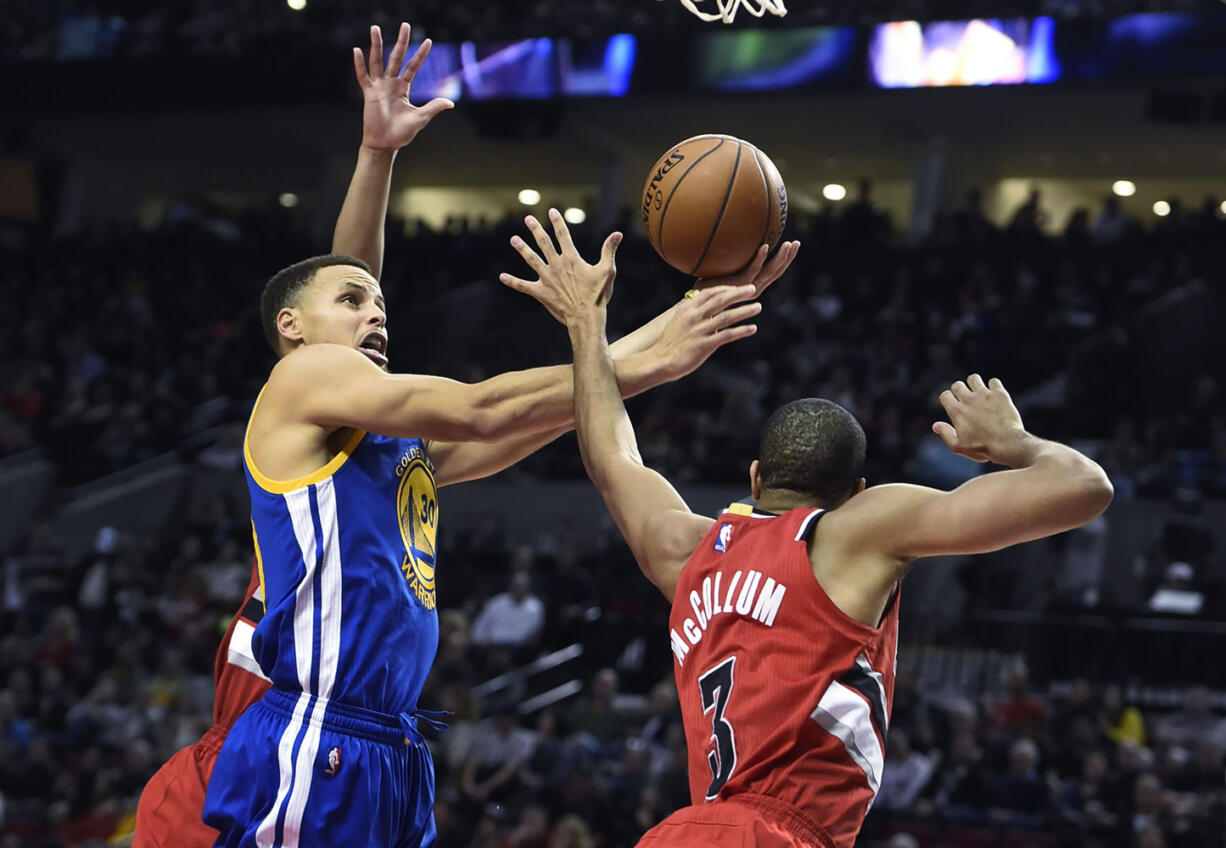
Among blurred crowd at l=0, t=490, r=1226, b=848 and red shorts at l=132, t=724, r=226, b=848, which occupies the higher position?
red shorts at l=132, t=724, r=226, b=848

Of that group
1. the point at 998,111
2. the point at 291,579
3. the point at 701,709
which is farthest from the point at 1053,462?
the point at 998,111

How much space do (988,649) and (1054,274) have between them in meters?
6.07

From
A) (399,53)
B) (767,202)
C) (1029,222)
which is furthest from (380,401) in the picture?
(1029,222)

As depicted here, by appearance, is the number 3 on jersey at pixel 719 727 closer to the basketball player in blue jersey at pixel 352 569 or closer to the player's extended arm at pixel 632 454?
the player's extended arm at pixel 632 454

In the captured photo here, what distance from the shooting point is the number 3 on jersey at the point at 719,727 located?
3070 mm

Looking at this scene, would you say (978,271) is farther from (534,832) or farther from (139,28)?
(139,28)

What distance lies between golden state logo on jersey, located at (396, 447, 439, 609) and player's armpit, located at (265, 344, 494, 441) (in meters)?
0.25

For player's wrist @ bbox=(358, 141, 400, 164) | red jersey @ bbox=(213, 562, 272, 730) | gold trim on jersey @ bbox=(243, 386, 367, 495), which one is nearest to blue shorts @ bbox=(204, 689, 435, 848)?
red jersey @ bbox=(213, 562, 272, 730)

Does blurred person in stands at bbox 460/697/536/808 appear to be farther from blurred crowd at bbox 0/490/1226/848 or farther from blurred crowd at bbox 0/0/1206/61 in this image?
blurred crowd at bbox 0/0/1206/61

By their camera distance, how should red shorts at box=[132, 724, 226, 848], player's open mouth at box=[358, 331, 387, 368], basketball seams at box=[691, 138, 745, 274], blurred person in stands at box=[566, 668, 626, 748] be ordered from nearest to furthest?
red shorts at box=[132, 724, 226, 848] → player's open mouth at box=[358, 331, 387, 368] → basketball seams at box=[691, 138, 745, 274] → blurred person in stands at box=[566, 668, 626, 748]

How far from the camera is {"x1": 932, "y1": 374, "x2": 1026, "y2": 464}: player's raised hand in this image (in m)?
3.15

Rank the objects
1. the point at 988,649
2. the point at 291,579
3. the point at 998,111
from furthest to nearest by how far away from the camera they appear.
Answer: the point at 998,111
the point at 988,649
the point at 291,579

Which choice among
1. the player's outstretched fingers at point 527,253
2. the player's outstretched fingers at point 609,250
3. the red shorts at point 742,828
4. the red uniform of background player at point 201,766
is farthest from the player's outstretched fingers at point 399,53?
the red shorts at point 742,828

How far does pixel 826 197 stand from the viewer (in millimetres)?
22969
